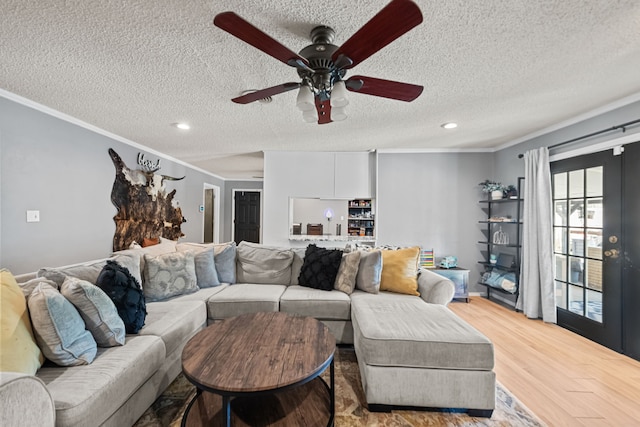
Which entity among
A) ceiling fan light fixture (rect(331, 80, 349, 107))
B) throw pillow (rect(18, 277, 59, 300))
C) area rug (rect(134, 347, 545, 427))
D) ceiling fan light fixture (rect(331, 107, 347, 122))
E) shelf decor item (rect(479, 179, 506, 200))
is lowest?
area rug (rect(134, 347, 545, 427))

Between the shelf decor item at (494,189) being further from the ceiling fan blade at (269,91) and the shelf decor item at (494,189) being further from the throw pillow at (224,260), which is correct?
the throw pillow at (224,260)

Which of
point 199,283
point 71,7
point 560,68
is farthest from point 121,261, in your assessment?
point 560,68

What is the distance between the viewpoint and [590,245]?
9.32 ft

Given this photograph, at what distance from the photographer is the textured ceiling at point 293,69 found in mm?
1419

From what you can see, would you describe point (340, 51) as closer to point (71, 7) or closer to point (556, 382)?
point (71, 7)

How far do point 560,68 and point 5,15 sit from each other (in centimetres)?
351

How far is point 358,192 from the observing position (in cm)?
447

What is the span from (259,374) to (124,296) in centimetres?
115

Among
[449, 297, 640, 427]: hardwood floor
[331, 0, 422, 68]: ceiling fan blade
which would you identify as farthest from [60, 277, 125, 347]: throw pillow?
[449, 297, 640, 427]: hardwood floor

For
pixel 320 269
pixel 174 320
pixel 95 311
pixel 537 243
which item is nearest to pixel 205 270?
pixel 174 320

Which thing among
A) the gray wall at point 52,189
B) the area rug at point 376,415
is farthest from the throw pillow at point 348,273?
the gray wall at point 52,189

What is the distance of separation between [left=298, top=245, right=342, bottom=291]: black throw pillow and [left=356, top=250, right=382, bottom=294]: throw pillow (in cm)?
25

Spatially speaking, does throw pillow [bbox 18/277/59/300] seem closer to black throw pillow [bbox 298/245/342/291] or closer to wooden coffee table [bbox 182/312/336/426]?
wooden coffee table [bbox 182/312/336/426]

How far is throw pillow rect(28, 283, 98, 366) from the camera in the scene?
130cm
